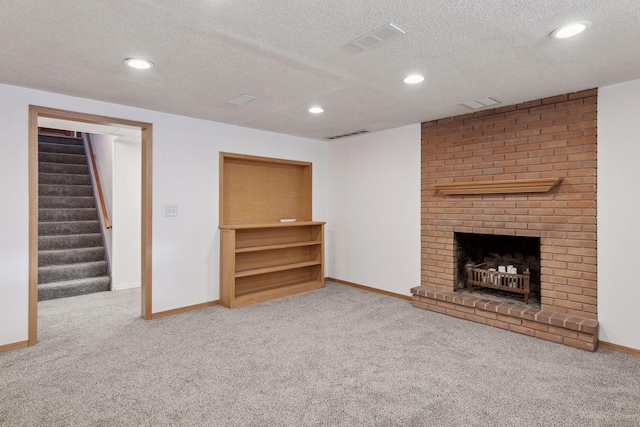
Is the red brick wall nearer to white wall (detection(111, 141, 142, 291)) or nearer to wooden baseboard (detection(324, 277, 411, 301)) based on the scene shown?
wooden baseboard (detection(324, 277, 411, 301))

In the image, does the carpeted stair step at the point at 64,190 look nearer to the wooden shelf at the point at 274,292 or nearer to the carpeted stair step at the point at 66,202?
the carpeted stair step at the point at 66,202

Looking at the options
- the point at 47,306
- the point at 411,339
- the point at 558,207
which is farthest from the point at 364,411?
the point at 47,306

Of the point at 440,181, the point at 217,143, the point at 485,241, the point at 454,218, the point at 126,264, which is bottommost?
the point at 126,264

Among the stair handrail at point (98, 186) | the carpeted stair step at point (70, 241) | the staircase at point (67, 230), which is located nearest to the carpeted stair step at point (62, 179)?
the staircase at point (67, 230)

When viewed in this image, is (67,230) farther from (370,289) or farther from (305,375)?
(305,375)

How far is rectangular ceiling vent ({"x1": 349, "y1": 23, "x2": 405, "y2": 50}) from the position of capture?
204 cm

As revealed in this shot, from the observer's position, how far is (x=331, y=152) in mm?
5656

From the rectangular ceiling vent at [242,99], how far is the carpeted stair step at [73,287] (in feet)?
10.8

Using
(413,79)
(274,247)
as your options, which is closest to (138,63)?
(413,79)

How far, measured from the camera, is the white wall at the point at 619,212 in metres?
2.93

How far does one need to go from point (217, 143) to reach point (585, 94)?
381 centimetres

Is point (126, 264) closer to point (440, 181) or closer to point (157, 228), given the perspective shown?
point (157, 228)

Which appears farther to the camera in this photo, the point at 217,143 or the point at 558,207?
the point at 217,143

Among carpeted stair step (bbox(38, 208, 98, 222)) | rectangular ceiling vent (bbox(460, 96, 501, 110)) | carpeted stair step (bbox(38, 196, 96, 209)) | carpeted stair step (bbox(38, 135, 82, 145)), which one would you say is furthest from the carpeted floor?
carpeted stair step (bbox(38, 135, 82, 145))
